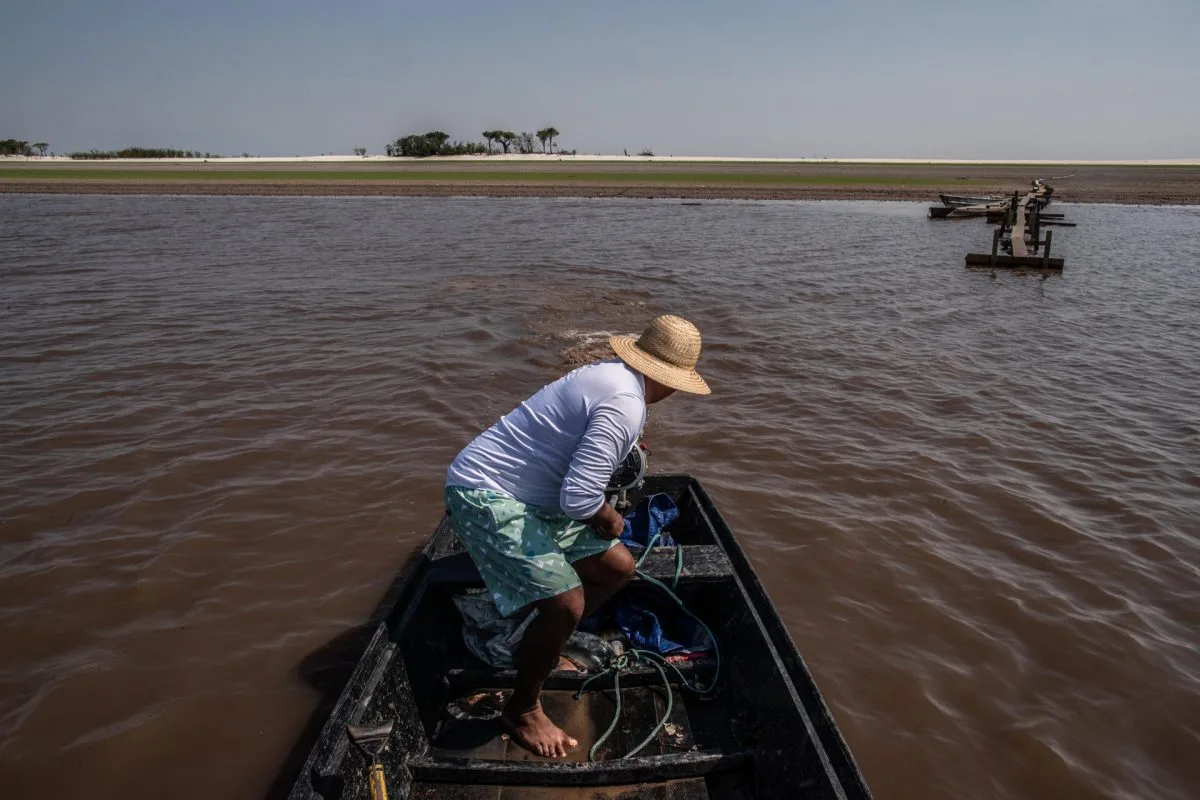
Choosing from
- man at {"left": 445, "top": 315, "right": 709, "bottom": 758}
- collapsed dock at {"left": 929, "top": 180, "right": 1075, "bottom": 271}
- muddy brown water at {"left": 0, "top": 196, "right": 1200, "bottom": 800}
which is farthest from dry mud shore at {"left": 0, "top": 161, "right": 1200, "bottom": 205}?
man at {"left": 445, "top": 315, "right": 709, "bottom": 758}

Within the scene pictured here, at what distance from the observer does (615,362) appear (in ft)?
10.6

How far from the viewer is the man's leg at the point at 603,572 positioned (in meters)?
3.41

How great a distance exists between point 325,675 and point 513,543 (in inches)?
73.8

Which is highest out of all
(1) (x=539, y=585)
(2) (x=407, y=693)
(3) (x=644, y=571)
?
(1) (x=539, y=585)

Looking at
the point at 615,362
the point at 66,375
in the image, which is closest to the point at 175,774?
the point at 615,362

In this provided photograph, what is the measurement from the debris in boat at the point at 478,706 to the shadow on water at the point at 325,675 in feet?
2.00

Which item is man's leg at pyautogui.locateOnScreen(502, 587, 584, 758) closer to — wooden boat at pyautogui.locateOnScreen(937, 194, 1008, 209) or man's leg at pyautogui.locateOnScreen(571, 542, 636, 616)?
man's leg at pyautogui.locateOnScreen(571, 542, 636, 616)

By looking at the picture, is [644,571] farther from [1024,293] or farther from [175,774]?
[1024,293]

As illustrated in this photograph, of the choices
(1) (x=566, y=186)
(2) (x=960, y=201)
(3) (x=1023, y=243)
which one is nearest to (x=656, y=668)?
(3) (x=1023, y=243)

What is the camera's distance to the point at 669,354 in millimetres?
3160

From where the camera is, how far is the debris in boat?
3.65m

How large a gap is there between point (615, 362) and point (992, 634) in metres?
3.32

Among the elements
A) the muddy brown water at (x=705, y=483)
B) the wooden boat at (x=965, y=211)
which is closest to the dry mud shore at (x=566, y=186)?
the wooden boat at (x=965, y=211)

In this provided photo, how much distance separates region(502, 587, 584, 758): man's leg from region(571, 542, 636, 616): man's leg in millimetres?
246
